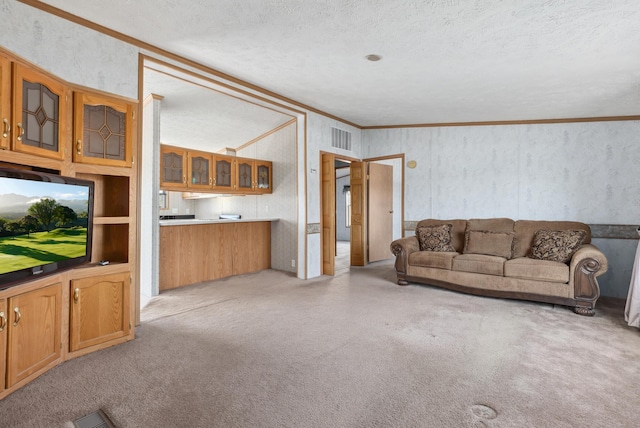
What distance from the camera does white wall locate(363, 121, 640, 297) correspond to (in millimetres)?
4703

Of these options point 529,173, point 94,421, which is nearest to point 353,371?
point 94,421

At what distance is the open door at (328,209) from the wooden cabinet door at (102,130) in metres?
3.10

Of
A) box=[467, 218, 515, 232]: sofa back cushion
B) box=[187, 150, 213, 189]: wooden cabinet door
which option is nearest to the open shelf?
box=[187, 150, 213, 189]: wooden cabinet door

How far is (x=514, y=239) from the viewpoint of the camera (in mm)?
4570

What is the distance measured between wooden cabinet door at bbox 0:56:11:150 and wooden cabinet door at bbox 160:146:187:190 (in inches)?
119

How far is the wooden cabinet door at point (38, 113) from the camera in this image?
6.66 feet

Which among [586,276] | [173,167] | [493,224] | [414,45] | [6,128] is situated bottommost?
[586,276]

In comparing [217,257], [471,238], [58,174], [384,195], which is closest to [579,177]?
[471,238]

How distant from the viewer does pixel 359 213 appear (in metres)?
6.56

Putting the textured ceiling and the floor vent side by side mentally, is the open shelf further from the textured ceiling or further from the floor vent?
the floor vent

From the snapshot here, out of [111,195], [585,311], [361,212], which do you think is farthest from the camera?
[361,212]

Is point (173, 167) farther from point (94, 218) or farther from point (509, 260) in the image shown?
point (509, 260)

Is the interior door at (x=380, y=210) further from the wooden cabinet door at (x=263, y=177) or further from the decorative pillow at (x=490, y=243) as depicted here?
the decorative pillow at (x=490, y=243)

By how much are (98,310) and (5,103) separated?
5.11ft
